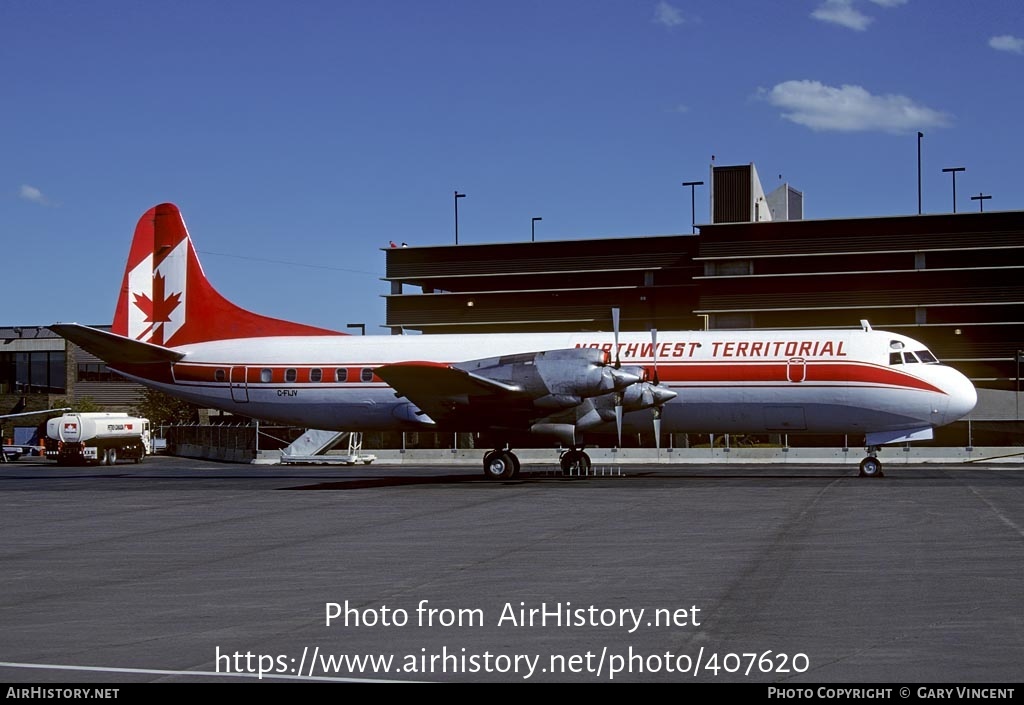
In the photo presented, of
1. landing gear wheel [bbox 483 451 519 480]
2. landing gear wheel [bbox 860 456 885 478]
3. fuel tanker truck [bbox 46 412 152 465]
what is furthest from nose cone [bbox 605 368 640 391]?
fuel tanker truck [bbox 46 412 152 465]

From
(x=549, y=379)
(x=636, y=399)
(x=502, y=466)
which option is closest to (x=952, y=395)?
(x=636, y=399)

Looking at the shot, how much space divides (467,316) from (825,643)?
310 feet

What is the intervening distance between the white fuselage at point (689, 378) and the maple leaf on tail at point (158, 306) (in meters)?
2.34

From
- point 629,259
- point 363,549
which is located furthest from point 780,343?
point 629,259

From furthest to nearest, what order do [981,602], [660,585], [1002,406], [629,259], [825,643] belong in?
[629,259] < [1002,406] < [660,585] < [981,602] < [825,643]

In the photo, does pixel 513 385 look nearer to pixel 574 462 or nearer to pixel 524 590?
pixel 574 462

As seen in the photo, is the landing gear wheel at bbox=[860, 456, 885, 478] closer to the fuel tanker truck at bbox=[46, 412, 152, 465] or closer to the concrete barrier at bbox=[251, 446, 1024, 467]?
the concrete barrier at bbox=[251, 446, 1024, 467]

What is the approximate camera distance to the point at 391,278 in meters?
107

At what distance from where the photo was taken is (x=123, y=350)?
39.3 meters

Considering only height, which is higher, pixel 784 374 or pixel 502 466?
pixel 784 374

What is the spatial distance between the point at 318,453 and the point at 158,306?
A: 50.6 feet

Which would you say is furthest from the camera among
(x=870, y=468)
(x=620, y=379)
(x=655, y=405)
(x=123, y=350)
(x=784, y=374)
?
(x=123, y=350)

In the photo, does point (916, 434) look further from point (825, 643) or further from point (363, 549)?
point (825, 643)

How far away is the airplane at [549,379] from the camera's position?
33913mm
